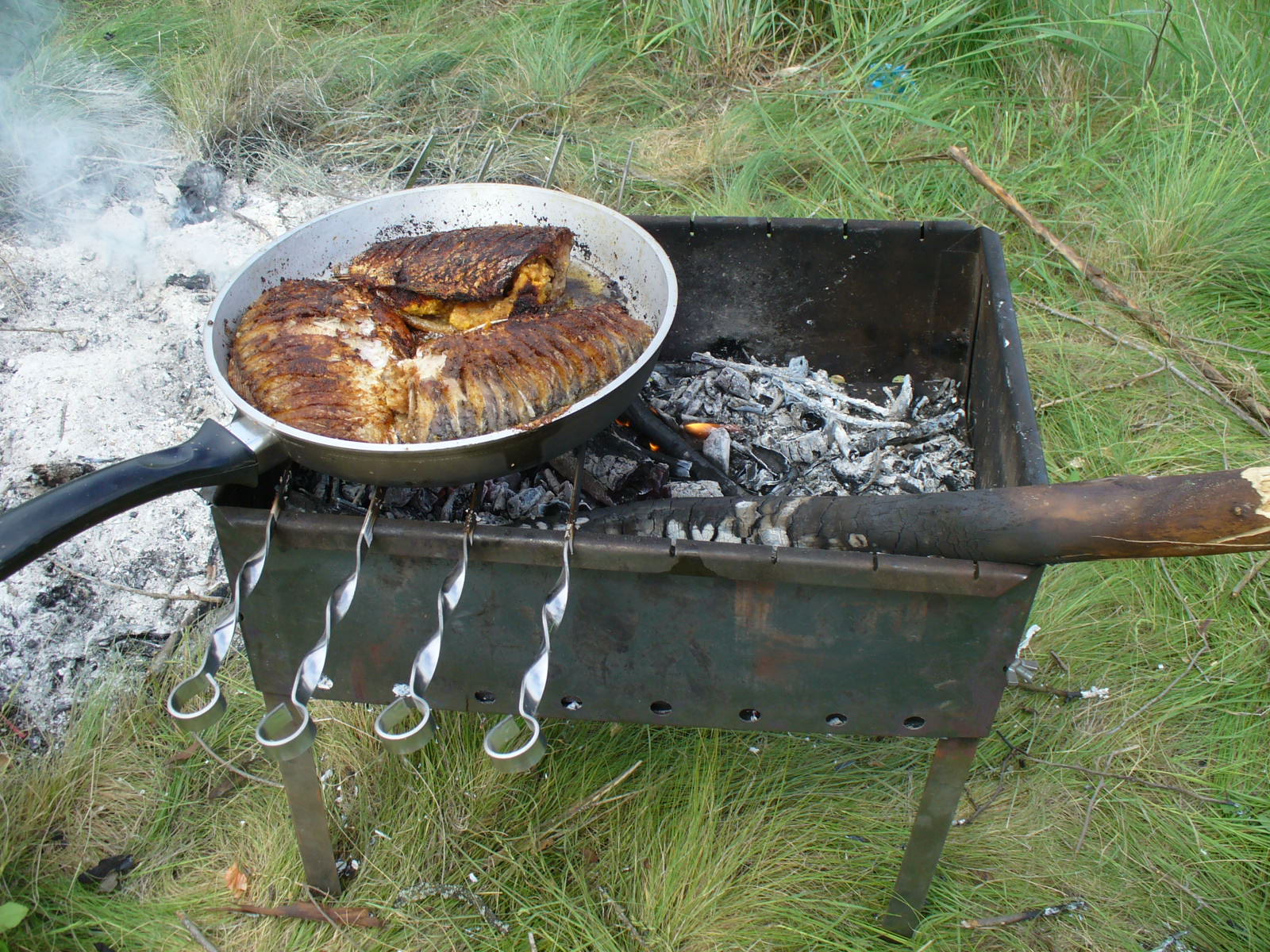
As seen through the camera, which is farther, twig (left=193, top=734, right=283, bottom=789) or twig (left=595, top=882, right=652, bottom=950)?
twig (left=193, top=734, right=283, bottom=789)

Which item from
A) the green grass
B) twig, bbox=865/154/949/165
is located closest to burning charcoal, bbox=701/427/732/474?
the green grass

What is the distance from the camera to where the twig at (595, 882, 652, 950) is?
7.88 feet

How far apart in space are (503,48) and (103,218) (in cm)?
247

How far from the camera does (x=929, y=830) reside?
2254mm

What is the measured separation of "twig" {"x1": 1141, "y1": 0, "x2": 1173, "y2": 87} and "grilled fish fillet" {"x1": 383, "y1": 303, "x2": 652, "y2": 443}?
12.8ft

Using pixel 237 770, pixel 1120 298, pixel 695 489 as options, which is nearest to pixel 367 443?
pixel 695 489

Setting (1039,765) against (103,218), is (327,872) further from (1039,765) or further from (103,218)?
(103,218)

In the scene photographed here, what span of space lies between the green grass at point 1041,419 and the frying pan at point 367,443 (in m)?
1.26

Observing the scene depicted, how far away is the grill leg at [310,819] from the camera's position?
226 centimetres

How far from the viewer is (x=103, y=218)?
4324 mm

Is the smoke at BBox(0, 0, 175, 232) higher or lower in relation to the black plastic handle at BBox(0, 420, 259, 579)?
lower

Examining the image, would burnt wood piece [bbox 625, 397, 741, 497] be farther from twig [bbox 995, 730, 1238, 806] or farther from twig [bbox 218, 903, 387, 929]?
twig [bbox 218, 903, 387, 929]

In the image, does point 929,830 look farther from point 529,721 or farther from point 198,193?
point 198,193

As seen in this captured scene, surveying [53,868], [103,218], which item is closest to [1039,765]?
[53,868]
